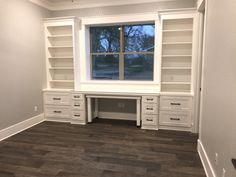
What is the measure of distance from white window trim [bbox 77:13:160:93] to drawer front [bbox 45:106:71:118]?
70cm

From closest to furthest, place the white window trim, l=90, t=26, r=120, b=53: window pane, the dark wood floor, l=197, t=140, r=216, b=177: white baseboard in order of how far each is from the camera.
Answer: l=197, t=140, r=216, b=177: white baseboard → the dark wood floor → the white window trim → l=90, t=26, r=120, b=53: window pane

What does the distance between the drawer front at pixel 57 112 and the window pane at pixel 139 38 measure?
6.88 feet

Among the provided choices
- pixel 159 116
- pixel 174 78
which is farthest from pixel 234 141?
pixel 174 78

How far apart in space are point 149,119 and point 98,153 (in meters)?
1.51

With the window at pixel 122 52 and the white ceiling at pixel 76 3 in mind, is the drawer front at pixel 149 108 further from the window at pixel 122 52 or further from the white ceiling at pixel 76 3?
the white ceiling at pixel 76 3

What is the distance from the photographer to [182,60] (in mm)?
4316

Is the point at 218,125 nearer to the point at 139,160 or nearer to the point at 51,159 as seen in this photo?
the point at 139,160

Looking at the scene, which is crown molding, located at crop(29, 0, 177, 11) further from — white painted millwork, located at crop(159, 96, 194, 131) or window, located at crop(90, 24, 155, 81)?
white painted millwork, located at crop(159, 96, 194, 131)

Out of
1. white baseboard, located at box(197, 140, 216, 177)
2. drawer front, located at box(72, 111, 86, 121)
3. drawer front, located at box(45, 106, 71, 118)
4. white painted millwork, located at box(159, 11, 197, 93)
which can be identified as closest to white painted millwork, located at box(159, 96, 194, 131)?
white painted millwork, located at box(159, 11, 197, 93)

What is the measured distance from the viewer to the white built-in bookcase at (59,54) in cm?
477

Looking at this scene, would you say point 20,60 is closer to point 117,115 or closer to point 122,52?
point 122,52

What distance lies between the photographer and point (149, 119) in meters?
4.17

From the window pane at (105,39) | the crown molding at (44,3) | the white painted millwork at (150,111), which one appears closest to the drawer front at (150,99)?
the white painted millwork at (150,111)

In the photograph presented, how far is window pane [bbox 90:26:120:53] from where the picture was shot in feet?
16.1
